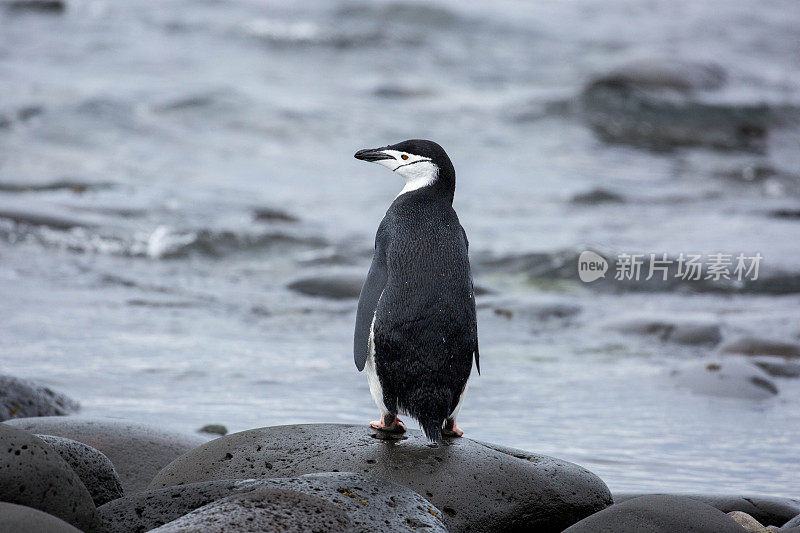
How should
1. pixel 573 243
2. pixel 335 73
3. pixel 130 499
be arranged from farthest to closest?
pixel 335 73
pixel 573 243
pixel 130 499

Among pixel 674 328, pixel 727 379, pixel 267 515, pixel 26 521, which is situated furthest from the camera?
pixel 674 328

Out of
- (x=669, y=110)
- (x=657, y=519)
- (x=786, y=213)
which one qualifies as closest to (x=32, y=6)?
(x=669, y=110)

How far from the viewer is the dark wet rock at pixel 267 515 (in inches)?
115

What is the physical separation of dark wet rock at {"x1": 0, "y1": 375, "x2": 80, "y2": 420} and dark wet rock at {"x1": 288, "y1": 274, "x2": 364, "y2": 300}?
362 centimetres

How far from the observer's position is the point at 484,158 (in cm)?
1599

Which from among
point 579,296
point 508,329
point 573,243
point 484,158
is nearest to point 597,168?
point 484,158

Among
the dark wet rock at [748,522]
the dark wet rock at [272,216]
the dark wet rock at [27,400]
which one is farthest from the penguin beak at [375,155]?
the dark wet rock at [272,216]

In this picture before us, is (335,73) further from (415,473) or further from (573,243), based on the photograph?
(415,473)

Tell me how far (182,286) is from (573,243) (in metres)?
4.39

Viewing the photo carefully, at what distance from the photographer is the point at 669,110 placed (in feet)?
60.2

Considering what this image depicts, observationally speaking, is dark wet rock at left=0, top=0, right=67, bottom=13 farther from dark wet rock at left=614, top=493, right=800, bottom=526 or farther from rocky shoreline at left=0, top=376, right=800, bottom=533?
dark wet rock at left=614, top=493, right=800, bottom=526

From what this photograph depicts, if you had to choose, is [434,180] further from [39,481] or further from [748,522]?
[39,481]

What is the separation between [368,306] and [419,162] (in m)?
0.66

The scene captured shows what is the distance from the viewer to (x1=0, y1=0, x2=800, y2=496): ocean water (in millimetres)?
6145
